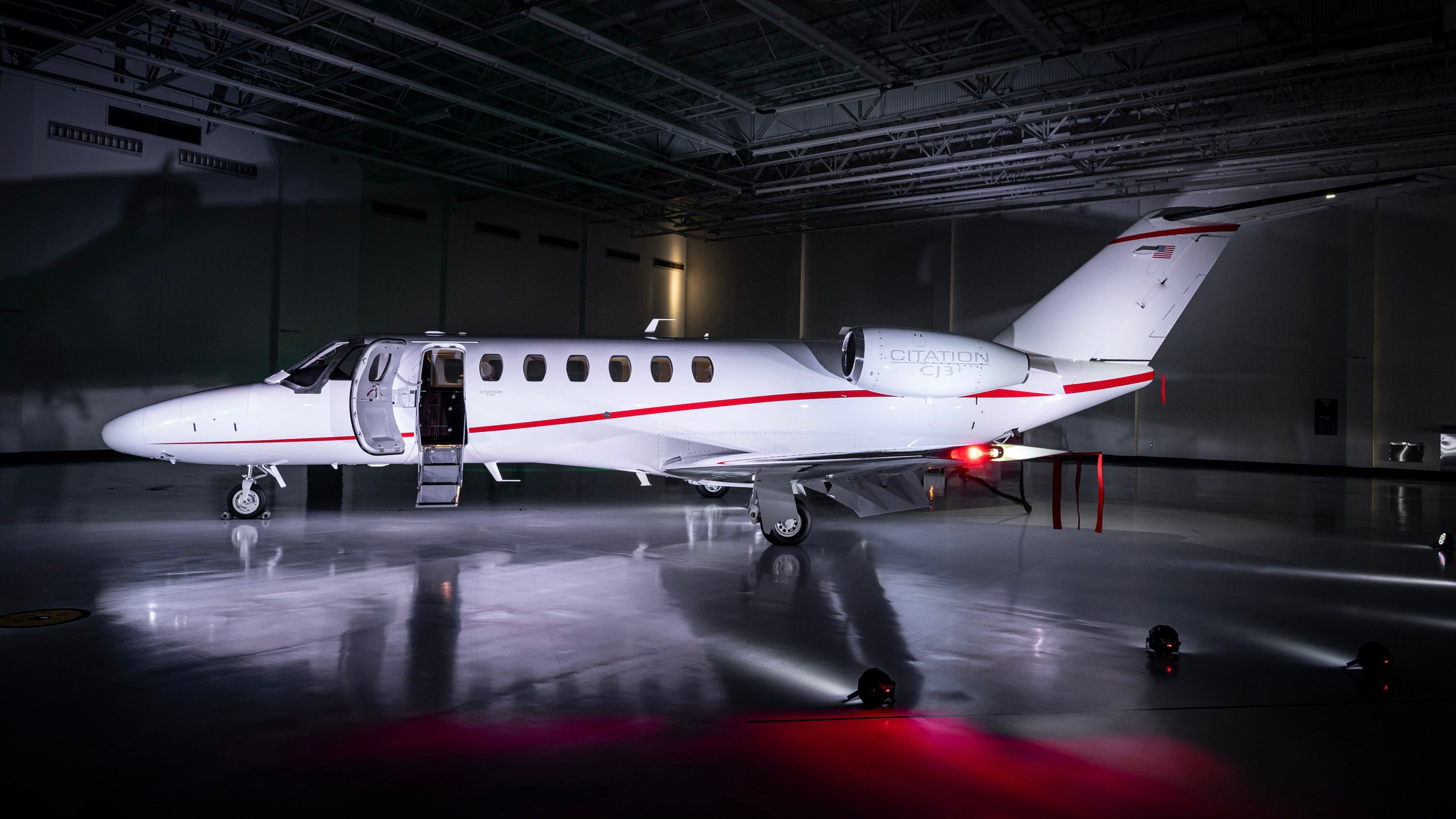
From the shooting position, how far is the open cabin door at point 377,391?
10438 mm

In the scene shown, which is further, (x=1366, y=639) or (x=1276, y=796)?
(x=1366, y=639)

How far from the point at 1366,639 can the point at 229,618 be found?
8151 mm

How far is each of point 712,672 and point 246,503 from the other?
8.54 meters

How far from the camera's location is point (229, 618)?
5980 millimetres

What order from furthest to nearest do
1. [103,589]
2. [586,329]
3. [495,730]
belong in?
[586,329], [103,589], [495,730]

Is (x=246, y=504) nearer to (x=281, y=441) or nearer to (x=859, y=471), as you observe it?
(x=281, y=441)

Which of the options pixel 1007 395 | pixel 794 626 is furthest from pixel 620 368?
pixel 794 626

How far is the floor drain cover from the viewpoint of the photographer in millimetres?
5633

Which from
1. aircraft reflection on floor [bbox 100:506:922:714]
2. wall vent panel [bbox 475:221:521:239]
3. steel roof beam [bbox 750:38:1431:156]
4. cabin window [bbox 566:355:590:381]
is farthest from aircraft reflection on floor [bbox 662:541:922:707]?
wall vent panel [bbox 475:221:521:239]

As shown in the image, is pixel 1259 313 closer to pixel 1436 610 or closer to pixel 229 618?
pixel 1436 610

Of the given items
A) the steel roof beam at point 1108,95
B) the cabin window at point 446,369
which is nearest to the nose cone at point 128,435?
the cabin window at point 446,369

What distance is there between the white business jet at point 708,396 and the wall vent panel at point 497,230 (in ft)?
49.8

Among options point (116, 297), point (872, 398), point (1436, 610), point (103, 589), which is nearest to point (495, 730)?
point (103, 589)

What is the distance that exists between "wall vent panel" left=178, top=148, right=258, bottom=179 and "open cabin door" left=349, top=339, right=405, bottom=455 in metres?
13.8
